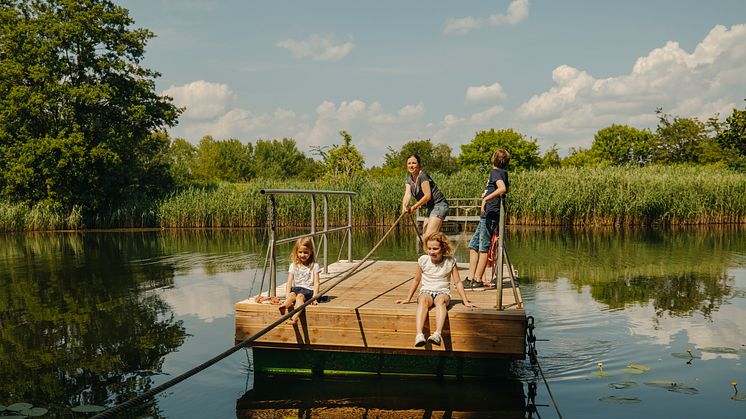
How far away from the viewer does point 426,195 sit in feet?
26.9

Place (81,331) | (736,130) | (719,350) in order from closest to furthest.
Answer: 1. (719,350)
2. (81,331)
3. (736,130)

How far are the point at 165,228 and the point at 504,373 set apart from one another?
30.1m

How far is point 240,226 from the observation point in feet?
109

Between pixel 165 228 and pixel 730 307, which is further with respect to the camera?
pixel 165 228

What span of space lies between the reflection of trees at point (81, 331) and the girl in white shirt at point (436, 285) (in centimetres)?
279

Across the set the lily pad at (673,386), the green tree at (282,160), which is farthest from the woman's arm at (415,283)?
the green tree at (282,160)

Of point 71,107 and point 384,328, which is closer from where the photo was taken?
point 384,328

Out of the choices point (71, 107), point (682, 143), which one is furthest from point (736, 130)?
point (682, 143)

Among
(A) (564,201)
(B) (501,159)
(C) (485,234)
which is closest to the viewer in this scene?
(B) (501,159)

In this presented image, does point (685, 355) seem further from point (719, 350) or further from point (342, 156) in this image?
point (342, 156)

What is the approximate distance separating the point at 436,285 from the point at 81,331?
6011 mm

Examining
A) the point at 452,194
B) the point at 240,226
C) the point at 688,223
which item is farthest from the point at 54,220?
the point at 688,223

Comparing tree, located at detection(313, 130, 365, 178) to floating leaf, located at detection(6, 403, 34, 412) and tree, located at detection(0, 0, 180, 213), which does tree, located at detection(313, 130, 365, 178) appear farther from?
floating leaf, located at detection(6, 403, 34, 412)

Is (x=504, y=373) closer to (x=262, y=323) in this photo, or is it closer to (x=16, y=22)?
(x=262, y=323)
